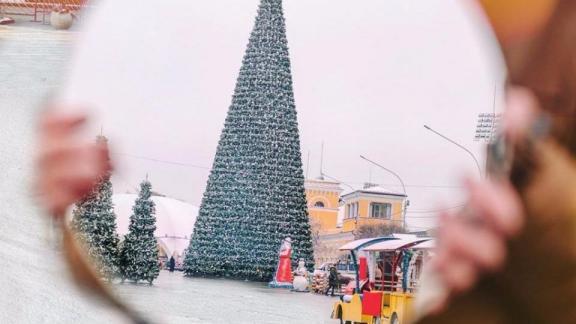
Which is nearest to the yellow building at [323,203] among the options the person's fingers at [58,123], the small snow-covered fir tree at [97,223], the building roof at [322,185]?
the building roof at [322,185]

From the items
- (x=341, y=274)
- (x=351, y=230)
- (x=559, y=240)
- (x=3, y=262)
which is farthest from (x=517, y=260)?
(x=3, y=262)

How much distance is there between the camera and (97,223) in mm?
400

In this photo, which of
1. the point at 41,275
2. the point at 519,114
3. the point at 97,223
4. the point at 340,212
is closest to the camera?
the point at 519,114

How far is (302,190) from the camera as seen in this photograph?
648 millimetres

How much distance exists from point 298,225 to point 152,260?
0.41 ft

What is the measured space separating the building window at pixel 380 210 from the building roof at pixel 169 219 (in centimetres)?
9

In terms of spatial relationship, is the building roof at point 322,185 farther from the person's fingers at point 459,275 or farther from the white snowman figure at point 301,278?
the person's fingers at point 459,275

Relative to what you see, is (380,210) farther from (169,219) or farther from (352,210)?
(169,219)

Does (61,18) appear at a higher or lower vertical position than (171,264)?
higher

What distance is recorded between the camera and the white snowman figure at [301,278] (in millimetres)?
711

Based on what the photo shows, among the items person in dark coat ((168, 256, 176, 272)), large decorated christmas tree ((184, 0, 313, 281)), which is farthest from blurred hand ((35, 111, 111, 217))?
person in dark coat ((168, 256, 176, 272))

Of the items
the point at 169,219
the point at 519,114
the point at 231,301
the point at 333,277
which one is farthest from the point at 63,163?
the point at 333,277

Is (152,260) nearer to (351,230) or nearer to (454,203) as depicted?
(351,230)

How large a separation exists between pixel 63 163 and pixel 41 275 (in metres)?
1.41
